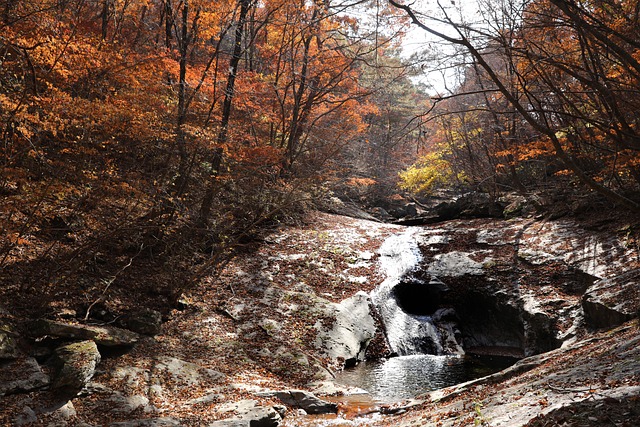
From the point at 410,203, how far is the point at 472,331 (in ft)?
48.5

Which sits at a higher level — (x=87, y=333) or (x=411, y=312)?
(x=87, y=333)

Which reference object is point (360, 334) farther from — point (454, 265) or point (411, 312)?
point (454, 265)

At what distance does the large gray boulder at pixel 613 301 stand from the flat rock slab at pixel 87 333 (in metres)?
8.43

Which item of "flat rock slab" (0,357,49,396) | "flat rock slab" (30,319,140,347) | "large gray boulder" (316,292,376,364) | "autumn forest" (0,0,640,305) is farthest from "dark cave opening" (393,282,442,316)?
"flat rock slab" (0,357,49,396)

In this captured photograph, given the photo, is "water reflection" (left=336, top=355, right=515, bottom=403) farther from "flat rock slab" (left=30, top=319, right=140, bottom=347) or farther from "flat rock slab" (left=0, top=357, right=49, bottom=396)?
"flat rock slab" (left=0, top=357, right=49, bottom=396)

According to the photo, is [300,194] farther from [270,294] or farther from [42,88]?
[42,88]

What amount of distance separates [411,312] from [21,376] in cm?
895

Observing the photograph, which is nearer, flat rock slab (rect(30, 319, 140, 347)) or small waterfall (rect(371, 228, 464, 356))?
flat rock slab (rect(30, 319, 140, 347))

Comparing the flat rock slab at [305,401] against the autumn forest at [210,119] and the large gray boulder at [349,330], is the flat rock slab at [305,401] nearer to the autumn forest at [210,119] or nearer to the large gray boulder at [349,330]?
the large gray boulder at [349,330]

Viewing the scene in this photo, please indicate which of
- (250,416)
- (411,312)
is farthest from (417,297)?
(250,416)

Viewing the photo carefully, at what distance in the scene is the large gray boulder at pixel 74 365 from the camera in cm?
600

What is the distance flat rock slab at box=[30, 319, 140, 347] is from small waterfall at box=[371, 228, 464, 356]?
19.7ft

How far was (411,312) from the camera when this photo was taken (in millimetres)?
11953

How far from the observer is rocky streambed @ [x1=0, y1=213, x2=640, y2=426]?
17.6ft
